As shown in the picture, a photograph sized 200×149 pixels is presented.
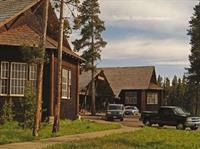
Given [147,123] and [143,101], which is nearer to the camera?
[147,123]

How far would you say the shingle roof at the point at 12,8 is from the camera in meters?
32.6

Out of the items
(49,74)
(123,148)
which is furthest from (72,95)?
(123,148)

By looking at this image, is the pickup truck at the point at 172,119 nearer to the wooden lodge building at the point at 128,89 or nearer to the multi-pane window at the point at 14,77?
the multi-pane window at the point at 14,77

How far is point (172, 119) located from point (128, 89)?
41720 mm

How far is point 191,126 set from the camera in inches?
1565

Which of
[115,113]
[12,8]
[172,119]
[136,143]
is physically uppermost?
[12,8]

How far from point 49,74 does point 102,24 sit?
33.1m

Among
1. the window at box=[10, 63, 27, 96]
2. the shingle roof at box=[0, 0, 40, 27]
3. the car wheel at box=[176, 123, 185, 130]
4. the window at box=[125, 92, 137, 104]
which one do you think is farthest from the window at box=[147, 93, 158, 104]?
the window at box=[10, 63, 27, 96]

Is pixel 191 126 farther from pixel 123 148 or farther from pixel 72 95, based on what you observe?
pixel 123 148

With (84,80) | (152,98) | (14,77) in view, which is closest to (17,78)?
(14,77)

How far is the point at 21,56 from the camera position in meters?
32.1

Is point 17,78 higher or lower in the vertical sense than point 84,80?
lower

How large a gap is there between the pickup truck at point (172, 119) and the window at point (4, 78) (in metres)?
14.7

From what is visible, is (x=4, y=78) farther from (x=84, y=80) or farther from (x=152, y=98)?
(x=152, y=98)
